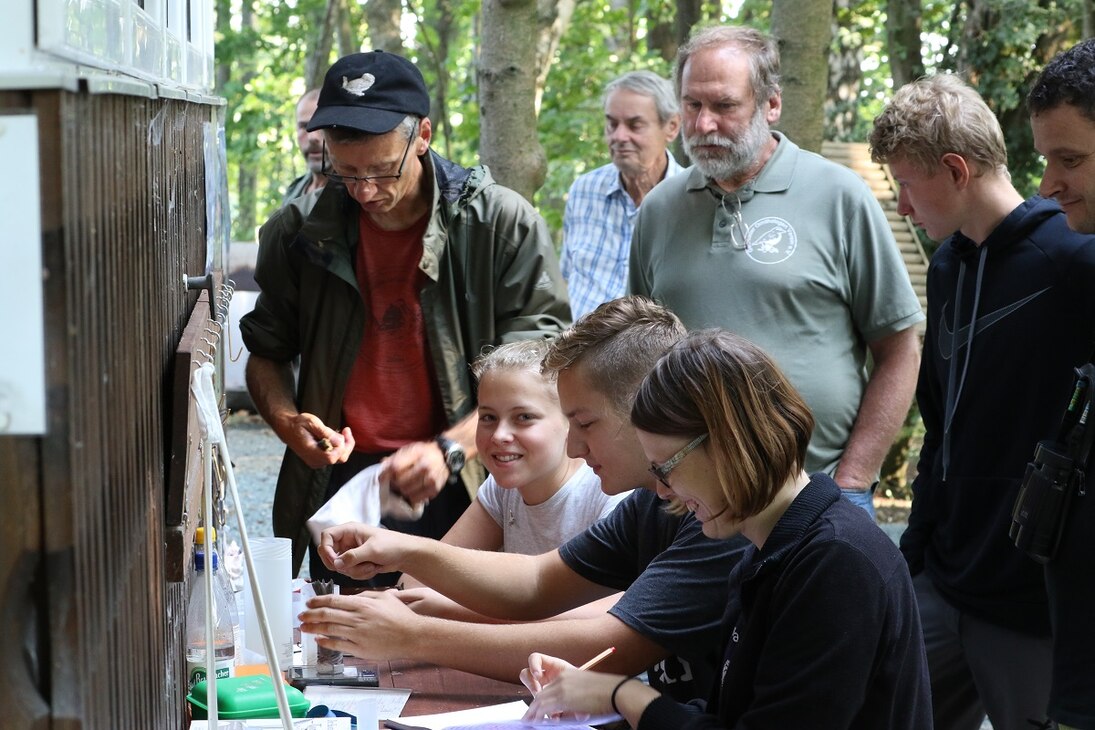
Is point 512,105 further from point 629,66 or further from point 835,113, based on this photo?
point 835,113

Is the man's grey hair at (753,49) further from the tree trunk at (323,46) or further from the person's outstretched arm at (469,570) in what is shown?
the tree trunk at (323,46)

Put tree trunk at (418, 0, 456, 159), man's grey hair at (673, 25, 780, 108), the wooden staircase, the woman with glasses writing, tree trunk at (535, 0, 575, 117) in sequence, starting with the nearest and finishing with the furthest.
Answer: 1. the woman with glasses writing
2. man's grey hair at (673, 25, 780, 108)
3. the wooden staircase
4. tree trunk at (535, 0, 575, 117)
5. tree trunk at (418, 0, 456, 159)

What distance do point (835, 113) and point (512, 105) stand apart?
900cm

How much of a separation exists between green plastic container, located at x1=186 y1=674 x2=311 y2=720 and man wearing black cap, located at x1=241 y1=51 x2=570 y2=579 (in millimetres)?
1326

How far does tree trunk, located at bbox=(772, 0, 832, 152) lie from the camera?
596 centimetres

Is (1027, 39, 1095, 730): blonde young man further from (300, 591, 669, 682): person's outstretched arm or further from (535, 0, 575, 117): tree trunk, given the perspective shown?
(535, 0, 575, 117): tree trunk

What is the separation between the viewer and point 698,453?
6.77 feet

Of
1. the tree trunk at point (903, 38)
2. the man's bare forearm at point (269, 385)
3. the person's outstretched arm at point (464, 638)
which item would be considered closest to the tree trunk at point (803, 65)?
the man's bare forearm at point (269, 385)

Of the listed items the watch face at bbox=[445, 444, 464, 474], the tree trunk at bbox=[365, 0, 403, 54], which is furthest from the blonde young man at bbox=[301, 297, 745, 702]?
the tree trunk at bbox=[365, 0, 403, 54]

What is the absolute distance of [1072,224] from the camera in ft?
8.67

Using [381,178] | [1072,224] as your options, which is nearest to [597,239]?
[381,178]

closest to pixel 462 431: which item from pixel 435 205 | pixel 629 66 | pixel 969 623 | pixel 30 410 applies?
pixel 435 205

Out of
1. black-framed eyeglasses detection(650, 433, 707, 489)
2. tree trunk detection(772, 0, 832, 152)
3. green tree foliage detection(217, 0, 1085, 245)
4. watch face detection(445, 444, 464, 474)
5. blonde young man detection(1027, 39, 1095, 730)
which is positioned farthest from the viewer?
green tree foliage detection(217, 0, 1085, 245)

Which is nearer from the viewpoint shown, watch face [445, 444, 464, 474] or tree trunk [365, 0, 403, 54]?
watch face [445, 444, 464, 474]
